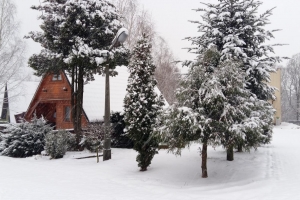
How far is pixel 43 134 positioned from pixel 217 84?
37.8 ft

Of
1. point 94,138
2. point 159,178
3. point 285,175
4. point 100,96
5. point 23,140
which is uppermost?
point 100,96

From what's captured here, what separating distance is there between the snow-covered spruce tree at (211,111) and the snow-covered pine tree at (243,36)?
2768 millimetres

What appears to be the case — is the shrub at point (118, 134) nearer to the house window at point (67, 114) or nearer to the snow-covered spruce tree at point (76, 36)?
the snow-covered spruce tree at point (76, 36)

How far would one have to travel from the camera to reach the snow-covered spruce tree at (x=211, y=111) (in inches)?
351

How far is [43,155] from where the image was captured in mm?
15805

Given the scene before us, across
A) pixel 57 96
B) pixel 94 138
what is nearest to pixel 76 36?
pixel 94 138

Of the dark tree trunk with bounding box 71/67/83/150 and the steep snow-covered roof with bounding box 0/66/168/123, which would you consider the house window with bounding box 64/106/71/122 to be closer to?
the steep snow-covered roof with bounding box 0/66/168/123

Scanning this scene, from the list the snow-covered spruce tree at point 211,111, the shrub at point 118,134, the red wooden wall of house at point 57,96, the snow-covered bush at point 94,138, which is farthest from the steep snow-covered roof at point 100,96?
the snow-covered spruce tree at point 211,111

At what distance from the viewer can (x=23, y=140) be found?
1641 cm

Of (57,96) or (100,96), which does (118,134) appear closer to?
(100,96)

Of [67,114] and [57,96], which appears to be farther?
[67,114]

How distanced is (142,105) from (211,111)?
2790 millimetres

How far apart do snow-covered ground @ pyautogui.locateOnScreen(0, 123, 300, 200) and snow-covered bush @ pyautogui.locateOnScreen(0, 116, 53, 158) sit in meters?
2.04

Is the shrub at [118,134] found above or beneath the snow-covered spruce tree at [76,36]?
beneath
